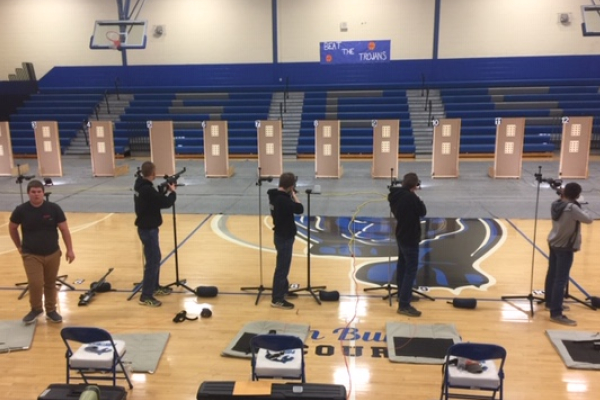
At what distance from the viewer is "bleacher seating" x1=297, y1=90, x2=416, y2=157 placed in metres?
18.9

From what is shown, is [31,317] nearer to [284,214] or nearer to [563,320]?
[284,214]

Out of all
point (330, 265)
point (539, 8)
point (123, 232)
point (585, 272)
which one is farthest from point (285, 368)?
point (539, 8)

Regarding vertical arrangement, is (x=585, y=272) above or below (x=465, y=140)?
below

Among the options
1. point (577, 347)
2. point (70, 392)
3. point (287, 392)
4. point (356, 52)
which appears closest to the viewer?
point (287, 392)

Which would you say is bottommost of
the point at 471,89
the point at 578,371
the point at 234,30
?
the point at 578,371

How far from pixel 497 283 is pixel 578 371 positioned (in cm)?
222

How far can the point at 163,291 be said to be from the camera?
22.8ft

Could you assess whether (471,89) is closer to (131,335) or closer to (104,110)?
(104,110)

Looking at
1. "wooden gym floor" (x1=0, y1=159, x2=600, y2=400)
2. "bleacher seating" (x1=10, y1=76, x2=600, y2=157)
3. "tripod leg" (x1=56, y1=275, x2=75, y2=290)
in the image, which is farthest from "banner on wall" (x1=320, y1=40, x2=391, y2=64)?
"tripod leg" (x1=56, y1=275, x2=75, y2=290)

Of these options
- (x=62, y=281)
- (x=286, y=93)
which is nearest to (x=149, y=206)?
(x=62, y=281)

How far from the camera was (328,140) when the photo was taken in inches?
575

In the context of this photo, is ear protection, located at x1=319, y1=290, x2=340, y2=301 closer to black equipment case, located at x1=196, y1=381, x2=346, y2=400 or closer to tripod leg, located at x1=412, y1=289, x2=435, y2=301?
tripod leg, located at x1=412, y1=289, x2=435, y2=301

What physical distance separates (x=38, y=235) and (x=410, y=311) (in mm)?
4285

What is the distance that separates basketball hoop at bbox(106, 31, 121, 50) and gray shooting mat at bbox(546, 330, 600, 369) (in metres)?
13.9
